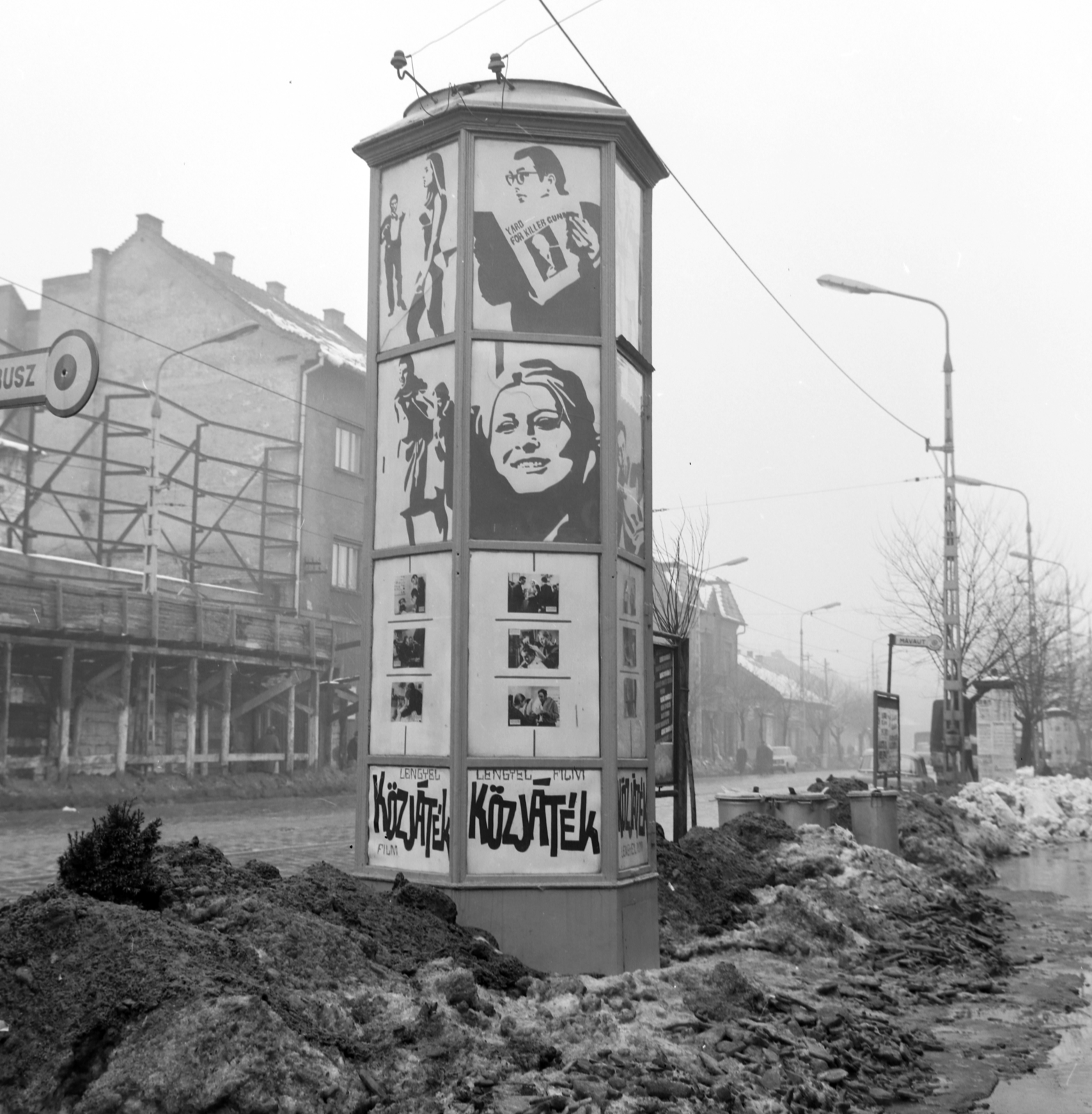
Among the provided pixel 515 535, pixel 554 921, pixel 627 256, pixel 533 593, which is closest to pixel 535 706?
pixel 533 593

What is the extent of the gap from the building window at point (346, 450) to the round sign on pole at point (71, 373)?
107 ft

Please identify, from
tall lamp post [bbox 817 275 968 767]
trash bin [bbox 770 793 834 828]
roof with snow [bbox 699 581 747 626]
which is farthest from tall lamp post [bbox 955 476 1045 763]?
roof with snow [bbox 699 581 747 626]

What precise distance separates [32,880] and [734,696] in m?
67.3

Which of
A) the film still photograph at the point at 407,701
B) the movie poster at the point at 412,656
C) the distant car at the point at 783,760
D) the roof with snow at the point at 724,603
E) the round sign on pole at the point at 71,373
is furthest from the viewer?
the roof with snow at the point at 724,603

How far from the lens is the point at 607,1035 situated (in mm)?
5957

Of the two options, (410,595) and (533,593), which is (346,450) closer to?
(410,595)

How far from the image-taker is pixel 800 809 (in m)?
14.3

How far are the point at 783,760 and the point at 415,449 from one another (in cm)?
7001

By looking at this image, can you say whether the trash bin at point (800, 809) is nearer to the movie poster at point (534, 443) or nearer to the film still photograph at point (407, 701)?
the film still photograph at point (407, 701)

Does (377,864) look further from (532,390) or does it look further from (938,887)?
(938,887)

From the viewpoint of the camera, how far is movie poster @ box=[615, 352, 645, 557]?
8148mm

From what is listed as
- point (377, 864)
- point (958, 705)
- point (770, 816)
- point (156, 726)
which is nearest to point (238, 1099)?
point (377, 864)

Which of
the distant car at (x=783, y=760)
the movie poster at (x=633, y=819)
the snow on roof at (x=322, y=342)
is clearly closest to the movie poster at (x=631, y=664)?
the movie poster at (x=633, y=819)

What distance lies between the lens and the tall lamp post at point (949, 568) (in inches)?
942
